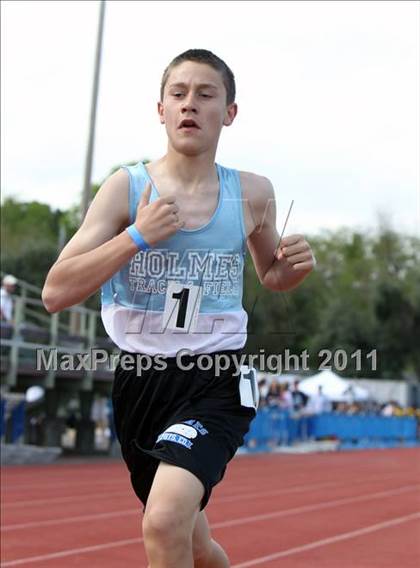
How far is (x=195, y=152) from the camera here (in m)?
4.04

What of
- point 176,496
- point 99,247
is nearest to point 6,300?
point 99,247

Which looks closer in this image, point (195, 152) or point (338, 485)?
point (195, 152)

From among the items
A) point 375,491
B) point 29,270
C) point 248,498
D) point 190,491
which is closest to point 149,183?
point 190,491

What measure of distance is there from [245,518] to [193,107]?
687cm

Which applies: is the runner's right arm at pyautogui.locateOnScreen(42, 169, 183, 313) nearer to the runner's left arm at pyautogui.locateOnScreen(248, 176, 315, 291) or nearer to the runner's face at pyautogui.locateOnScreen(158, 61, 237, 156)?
the runner's face at pyautogui.locateOnScreen(158, 61, 237, 156)

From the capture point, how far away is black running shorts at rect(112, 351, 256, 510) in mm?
→ 3895

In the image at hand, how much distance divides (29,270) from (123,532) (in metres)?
34.2

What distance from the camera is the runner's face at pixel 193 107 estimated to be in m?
3.97

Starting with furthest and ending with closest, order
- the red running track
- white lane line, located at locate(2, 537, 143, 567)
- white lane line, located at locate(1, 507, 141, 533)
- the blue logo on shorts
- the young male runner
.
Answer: white lane line, located at locate(1, 507, 141, 533)
the red running track
white lane line, located at locate(2, 537, 143, 567)
the young male runner
the blue logo on shorts

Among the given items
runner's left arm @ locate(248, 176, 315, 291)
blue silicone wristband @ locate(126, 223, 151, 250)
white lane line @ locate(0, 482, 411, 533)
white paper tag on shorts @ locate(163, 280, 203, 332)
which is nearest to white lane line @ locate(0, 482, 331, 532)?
white lane line @ locate(0, 482, 411, 533)

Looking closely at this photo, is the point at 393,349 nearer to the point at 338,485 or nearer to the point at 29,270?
the point at 29,270

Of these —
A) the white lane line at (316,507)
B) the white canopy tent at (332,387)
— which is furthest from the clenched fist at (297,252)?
the white canopy tent at (332,387)

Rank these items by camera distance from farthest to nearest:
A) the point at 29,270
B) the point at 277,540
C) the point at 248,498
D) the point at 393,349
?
the point at 393,349 → the point at 29,270 → the point at 248,498 → the point at 277,540

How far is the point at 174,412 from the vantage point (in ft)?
13.1
